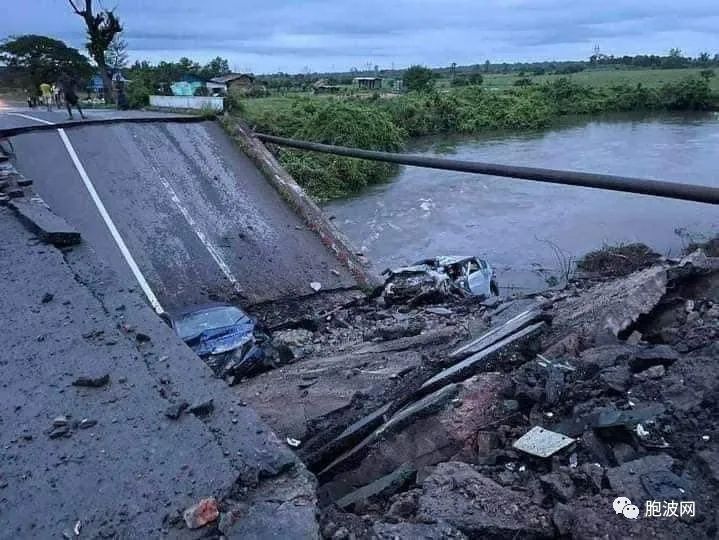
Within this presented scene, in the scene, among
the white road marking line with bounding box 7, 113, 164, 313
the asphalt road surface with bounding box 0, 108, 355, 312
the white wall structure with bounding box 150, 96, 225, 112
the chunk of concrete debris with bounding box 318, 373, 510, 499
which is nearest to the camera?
the chunk of concrete debris with bounding box 318, 373, 510, 499

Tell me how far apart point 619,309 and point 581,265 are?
6624 millimetres

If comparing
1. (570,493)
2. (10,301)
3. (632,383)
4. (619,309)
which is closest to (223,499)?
(570,493)

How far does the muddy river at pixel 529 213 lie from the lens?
12.2m

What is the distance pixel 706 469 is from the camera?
212 centimetres

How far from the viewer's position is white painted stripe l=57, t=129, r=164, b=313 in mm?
5717

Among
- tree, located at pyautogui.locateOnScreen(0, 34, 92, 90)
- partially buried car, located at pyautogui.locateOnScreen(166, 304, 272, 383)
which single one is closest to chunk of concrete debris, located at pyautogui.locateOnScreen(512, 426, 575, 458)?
partially buried car, located at pyautogui.locateOnScreen(166, 304, 272, 383)

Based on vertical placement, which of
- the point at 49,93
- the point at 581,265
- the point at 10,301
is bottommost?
the point at 581,265

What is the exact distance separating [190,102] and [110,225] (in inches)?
193

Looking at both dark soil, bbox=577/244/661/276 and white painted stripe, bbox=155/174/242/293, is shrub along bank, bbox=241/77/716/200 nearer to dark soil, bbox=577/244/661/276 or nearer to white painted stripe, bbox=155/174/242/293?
white painted stripe, bbox=155/174/242/293

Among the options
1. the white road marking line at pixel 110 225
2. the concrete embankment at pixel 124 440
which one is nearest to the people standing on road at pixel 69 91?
the white road marking line at pixel 110 225

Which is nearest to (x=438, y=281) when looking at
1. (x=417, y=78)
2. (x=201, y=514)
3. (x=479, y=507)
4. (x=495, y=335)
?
(x=495, y=335)

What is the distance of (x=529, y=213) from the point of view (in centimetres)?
1508

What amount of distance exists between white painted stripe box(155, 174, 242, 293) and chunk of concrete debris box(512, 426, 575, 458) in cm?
424

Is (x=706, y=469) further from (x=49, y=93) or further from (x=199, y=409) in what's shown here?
(x=49, y=93)
